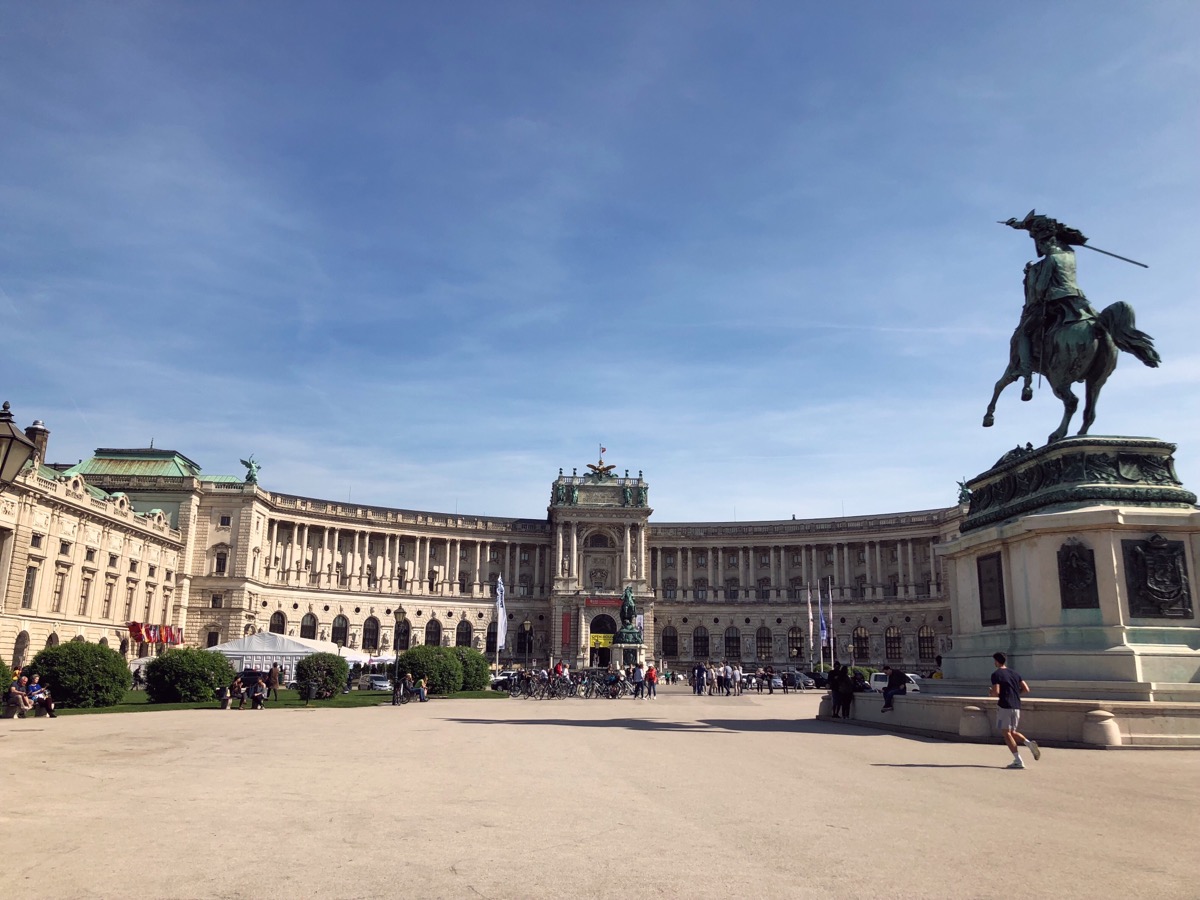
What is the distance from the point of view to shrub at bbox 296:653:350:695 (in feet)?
Answer: 128

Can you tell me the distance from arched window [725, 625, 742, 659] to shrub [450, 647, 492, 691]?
4895 cm

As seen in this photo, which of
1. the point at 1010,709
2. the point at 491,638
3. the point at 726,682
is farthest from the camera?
the point at 491,638

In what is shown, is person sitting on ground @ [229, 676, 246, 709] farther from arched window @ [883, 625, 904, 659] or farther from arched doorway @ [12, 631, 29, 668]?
arched window @ [883, 625, 904, 659]

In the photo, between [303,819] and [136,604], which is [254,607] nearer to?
[136,604]

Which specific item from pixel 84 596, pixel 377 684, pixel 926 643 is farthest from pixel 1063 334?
pixel 926 643

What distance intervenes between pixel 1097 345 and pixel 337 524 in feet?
275

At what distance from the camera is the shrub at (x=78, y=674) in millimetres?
31141

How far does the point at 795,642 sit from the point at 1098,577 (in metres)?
84.8

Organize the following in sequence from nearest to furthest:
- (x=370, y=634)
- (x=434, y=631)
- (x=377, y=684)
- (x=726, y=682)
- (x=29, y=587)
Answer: (x=29, y=587) → (x=726, y=682) → (x=377, y=684) → (x=370, y=634) → (x=434, y=631)

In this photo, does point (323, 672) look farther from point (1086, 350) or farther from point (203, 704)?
point (1086, 350)

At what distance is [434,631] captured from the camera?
97.8 m

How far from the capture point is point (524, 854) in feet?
26.2

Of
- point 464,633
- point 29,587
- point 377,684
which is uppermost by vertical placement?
point 29,587

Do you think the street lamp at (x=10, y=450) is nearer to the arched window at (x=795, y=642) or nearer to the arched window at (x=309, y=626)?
the arched window at (x=309, y=626)
